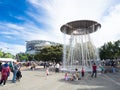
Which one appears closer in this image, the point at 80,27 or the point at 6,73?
the point at 6,73

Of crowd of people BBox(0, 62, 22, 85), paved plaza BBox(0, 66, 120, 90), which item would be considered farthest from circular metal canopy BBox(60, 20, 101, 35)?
crowd of people BBox(0, 62, 22, 85)

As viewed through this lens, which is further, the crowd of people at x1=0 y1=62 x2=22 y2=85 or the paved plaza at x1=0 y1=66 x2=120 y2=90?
the crowd of people at x1=0 y1=62 x2=22 y2=85

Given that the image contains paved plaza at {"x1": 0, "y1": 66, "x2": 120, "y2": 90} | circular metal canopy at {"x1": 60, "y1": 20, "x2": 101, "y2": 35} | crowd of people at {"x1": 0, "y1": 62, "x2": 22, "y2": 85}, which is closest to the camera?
paved plaza at {"x1": 0, "y1": 66, "x2": 120, "y2": 90}

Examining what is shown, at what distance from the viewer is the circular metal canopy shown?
35188 mm

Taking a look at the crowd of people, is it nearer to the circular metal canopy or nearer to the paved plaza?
the paved plaza

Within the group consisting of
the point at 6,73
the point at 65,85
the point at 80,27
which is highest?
the point at 80,27

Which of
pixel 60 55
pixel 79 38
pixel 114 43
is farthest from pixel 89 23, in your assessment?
pixel 114 43

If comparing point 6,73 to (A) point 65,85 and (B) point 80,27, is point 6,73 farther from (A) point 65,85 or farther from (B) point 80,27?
(B) point 80,27

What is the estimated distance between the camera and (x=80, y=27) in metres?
38.0

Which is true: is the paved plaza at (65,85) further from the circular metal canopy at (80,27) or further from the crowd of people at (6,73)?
the circular metal canopy at (80,27)

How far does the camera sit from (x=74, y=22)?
116ft

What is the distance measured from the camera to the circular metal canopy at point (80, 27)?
3519 centimetres

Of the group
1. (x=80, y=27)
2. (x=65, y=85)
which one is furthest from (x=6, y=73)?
(x=80, y=27)

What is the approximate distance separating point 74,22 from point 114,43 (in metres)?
27.0
